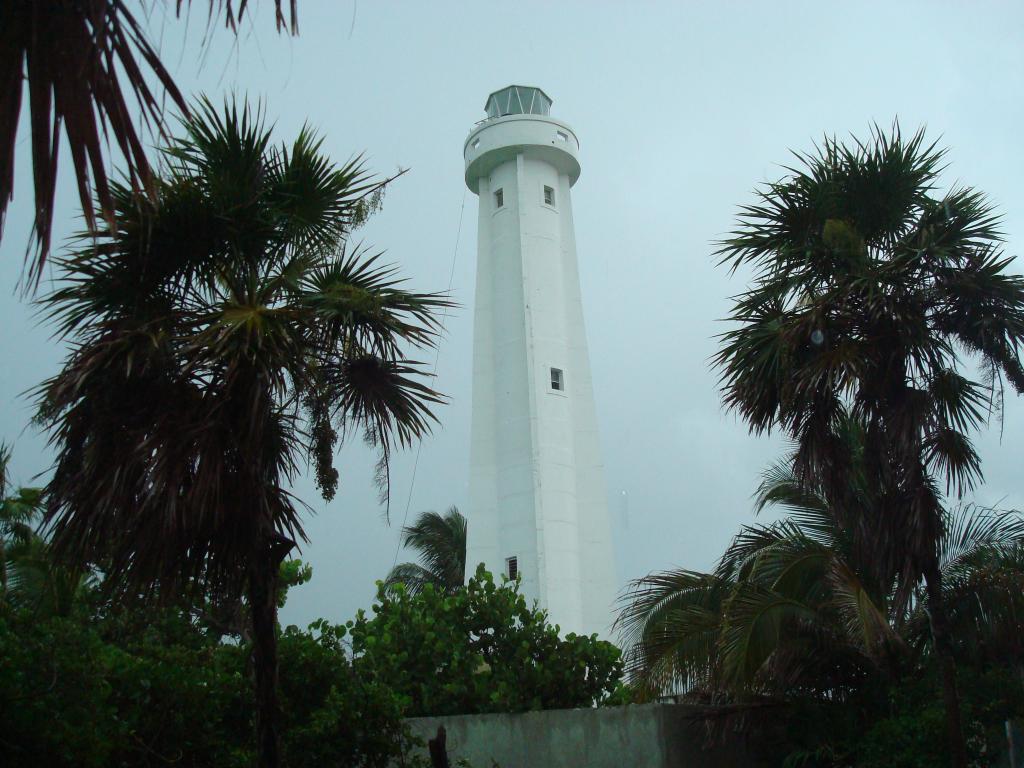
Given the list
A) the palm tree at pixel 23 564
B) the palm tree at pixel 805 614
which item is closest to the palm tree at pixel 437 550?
the palm tree at pixel 23 564

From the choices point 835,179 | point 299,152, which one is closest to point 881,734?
point 835,179

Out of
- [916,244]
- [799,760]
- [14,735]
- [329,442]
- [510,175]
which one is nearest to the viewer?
[14,735]

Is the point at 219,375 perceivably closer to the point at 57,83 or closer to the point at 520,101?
the point at 57,83

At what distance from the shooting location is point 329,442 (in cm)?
911

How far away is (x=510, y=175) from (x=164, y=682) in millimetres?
24321

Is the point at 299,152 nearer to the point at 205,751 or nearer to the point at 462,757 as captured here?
the point at 205,751

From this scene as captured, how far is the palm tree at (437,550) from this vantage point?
37094mm

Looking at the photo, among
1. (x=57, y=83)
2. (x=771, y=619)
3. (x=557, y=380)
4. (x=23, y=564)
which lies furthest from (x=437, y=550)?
(x=57, y=83)

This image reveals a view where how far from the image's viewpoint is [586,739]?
1376 centimetres

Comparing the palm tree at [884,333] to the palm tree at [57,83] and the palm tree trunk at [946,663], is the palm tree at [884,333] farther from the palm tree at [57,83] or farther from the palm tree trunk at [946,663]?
the palm tree at [57,83]

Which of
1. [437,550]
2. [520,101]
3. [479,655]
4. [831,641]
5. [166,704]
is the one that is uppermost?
[520,101]

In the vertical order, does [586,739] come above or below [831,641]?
below

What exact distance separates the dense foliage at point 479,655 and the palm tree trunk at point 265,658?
698 cm

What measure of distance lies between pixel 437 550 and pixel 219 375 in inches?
1191
